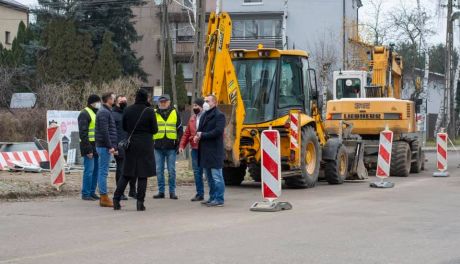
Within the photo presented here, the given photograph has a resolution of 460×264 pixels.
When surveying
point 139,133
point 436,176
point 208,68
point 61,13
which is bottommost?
point 436,176

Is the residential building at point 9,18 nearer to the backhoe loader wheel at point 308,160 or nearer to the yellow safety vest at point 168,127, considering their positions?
the backhoe loader wheel at point 308,160

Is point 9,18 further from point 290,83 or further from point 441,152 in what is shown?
point 290,83

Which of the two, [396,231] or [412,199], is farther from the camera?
[412,199]

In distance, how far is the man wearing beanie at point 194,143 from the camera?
14266mm

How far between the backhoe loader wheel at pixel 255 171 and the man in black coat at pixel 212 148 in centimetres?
402

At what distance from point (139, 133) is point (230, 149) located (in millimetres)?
3925

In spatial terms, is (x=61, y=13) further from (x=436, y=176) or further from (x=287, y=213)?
(x=287, y=213)

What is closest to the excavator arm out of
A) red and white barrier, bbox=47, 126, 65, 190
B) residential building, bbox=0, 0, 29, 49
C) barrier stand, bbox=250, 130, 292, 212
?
red and white barrier, bbox=47, 126, 65, 190

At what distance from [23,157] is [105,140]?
728 centimetres

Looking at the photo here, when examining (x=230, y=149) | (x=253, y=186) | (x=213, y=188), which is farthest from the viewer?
(x=253, y=186)

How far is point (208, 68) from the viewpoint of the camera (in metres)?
17.0

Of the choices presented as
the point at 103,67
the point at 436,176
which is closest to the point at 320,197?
the point at 436,176

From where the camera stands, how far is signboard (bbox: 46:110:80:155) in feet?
73.9

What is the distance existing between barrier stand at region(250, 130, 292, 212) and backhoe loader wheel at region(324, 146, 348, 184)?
645 cm
